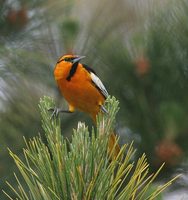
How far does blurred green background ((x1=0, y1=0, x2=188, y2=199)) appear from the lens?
2.01m

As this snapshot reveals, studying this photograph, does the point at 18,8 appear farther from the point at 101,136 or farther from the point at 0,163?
the point at 101,136

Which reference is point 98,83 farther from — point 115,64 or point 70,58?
point 115,64

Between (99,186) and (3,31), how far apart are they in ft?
4.60

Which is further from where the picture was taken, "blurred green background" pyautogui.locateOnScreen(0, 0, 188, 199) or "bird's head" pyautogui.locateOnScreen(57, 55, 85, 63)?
"bird's head" pyautogui.locateOnScreen(57, 55, 85, 63)

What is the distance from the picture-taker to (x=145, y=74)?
7.15ft

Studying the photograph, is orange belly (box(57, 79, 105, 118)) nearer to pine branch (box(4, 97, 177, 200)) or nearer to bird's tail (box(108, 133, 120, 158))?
bird's tail (box(108, 133, 120, 158))

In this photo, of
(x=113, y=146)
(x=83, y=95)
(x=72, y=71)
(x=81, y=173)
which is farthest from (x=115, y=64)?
(x=81, y=173)

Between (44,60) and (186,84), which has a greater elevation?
(44,60)

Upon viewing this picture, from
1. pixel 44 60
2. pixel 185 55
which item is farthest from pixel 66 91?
pixel 185 55

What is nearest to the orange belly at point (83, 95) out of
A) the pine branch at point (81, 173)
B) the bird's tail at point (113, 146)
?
the bird's tail at point (113, 146)

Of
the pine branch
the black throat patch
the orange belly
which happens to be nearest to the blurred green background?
the orange belly

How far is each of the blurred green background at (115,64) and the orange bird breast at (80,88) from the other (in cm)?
6

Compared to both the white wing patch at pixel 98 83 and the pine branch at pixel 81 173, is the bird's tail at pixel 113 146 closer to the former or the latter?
the pine branch at pixel 81 173

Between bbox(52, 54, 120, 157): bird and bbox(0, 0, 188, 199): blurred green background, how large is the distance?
0.19ft
